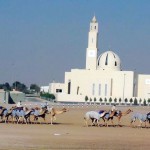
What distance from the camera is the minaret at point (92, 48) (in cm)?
9700

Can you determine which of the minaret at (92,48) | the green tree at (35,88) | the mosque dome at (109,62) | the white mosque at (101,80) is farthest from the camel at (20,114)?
the green tree at (35,88)

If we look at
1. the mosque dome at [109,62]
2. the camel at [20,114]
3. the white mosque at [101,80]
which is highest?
the mosque dome at [109,62]

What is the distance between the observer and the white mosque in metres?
95.7

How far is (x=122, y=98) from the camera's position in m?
94.1

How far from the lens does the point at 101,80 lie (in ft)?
316

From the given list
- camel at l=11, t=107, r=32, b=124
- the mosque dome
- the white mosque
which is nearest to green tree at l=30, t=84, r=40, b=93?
the mosque dome

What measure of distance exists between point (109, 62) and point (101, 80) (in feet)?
12.3

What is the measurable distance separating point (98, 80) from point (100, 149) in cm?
8101

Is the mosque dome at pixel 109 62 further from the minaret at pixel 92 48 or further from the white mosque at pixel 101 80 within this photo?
the minaret at pixel 92 48

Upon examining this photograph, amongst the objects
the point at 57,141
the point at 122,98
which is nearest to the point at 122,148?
the point at 57,141

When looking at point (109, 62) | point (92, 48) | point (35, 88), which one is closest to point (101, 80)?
point (109, 62)

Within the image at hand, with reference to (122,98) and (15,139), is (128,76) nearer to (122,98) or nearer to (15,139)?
(122,98)

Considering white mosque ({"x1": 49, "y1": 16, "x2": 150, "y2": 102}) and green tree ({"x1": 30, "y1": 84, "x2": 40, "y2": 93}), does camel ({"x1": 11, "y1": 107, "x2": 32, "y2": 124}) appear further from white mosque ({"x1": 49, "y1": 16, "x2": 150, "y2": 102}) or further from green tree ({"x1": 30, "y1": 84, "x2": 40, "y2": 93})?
green tree ({"x1": 30, "y1": 84, "x2": 40, "y2": 93})

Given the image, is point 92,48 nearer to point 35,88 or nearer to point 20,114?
point 20,114
